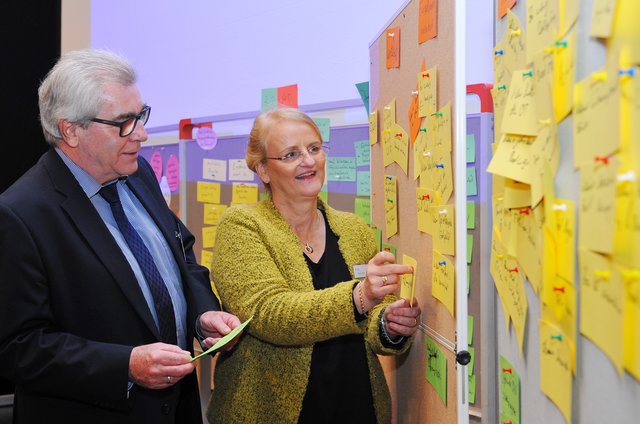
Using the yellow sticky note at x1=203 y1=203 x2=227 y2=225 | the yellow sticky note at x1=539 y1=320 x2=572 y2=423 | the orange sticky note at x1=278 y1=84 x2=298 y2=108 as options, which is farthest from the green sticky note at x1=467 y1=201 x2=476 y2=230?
the yellow sticky note at x1=539 y1=320 x2=572 y2=423

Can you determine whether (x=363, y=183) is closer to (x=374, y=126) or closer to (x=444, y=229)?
(x=374, y=126)

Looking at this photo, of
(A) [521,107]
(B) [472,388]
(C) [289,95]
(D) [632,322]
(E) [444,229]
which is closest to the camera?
(D) [632,322]

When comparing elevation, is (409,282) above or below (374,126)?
below

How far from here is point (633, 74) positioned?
0.68m

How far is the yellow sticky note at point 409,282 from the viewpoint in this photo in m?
1.50

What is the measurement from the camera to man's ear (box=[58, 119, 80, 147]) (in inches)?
59.3

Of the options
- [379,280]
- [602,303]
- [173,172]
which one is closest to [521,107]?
[602,303]

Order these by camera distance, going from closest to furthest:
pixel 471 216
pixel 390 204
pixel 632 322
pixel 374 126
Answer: pixel 632 322, pixel 390 204, pixel 374 126, pixel 471 216

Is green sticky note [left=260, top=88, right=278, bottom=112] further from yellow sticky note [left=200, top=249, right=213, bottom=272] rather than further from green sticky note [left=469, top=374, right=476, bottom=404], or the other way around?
green sticky note [left=469, top=374, right=476, bottom=404]

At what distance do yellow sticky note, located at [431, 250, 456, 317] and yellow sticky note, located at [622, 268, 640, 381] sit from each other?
0.54m

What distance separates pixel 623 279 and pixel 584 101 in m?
0.24

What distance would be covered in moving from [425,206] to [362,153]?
1013 millimetres

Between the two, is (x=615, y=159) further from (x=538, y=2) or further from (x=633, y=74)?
(x=538, y=2)

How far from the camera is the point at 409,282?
1547 mm
